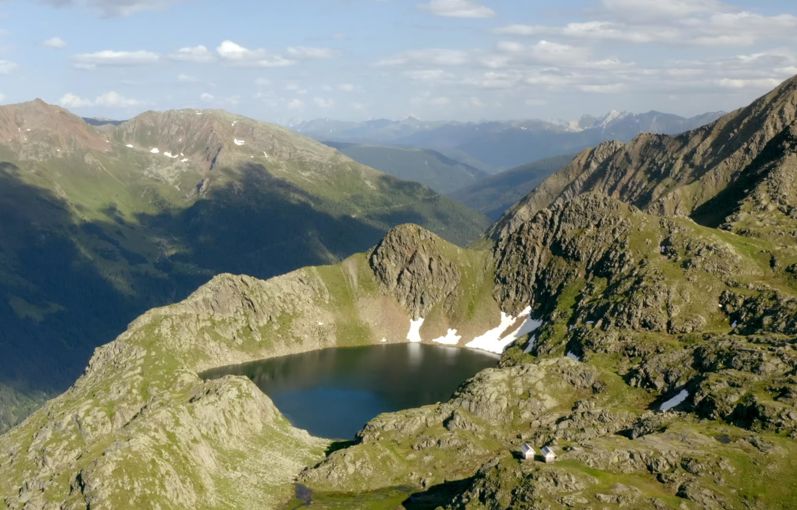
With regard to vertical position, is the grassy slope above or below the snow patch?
below

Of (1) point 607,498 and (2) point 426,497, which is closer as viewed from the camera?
(1) point 607,498

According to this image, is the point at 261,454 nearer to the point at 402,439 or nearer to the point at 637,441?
the point at 402,439

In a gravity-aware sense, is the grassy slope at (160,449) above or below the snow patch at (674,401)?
below

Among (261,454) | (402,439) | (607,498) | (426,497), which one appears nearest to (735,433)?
(607,498)

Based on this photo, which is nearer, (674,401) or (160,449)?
(160,449)

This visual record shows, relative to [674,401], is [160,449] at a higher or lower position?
lower

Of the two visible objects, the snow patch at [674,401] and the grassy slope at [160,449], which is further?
the snow patch at [674,401]

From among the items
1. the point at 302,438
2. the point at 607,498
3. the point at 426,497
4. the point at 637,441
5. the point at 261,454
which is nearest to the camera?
the point at 607,498

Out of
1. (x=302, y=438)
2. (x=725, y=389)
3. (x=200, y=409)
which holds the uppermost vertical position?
(x=725, y=389)
